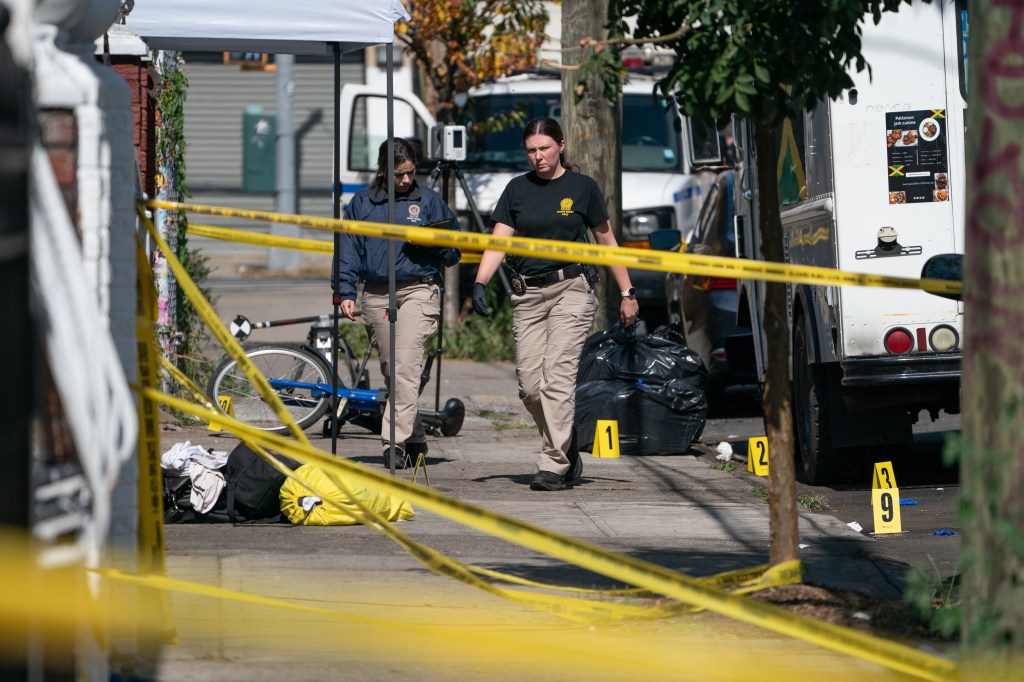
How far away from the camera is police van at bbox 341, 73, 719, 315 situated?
1512 centimetres

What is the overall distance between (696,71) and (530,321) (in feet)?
10.9

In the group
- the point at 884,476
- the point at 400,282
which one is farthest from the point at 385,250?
the point at 884,476

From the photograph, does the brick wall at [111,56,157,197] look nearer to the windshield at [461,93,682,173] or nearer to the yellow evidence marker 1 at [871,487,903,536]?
the yellow evidence marker 1 at [871,487,903,536]

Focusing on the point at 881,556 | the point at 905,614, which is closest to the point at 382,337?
the point at 881,556

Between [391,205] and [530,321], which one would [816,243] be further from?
[391,205]

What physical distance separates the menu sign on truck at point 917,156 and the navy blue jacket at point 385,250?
2.52 meters

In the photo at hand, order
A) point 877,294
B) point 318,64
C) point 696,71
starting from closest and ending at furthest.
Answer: point 696,71 → point 877,294 → point 318,64

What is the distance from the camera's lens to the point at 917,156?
8000 mm

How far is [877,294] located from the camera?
7969mm

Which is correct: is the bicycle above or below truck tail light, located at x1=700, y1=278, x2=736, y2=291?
below

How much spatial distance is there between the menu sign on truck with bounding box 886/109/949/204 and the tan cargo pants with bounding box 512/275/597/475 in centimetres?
179

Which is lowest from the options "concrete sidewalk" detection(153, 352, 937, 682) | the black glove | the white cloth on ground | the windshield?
"concrete sidewalk" detection(153, 352, 937, 682)

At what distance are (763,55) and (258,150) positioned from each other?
2560cm

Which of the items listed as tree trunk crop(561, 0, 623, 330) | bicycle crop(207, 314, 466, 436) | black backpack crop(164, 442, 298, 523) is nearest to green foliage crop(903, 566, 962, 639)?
→ black backpack crop(164, 442, 298, 523)
